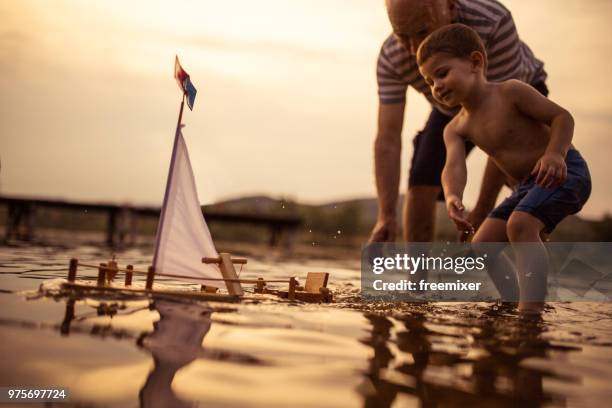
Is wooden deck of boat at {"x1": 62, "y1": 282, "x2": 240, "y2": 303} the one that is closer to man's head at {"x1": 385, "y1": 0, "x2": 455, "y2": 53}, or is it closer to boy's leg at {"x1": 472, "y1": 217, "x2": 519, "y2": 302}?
boy's leg at {"x1": 472, "y1": 217, "x2": 519, "y2": 302}

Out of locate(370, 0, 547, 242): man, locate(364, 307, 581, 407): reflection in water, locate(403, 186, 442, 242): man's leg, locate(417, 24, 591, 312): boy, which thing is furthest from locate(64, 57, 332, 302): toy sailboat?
locate(403, 186, 442, 242): man's leg

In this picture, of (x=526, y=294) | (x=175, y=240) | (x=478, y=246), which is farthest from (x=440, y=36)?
(x=175, y=240)

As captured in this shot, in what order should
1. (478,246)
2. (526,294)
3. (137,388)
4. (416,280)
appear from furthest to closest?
(416,280)
(478,246)
(526,294)
(137,388)

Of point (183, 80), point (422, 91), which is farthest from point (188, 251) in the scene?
point (422, 91)

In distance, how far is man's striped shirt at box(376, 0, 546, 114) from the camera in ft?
12.1

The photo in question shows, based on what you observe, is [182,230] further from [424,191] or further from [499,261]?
[424,191]

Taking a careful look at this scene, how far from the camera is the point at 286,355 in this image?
1.53 m

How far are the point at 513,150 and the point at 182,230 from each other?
1.59 meters

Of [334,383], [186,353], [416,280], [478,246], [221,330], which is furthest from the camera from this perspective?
[416,280]

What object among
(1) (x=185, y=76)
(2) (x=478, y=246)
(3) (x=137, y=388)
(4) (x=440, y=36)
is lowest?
(3) (x=137, y=388)

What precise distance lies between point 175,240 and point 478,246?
4.73ft

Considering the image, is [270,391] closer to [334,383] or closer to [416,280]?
[334,383]

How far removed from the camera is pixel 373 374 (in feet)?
4.46

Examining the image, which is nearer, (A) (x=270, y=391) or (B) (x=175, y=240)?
(A) (x=270, y=391)
